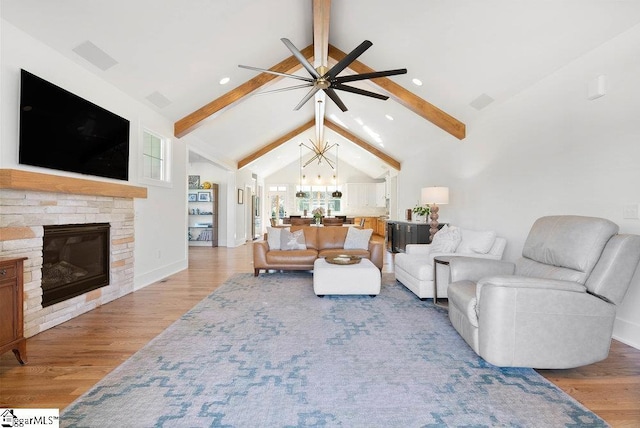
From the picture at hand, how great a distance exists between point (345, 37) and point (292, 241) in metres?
3.25

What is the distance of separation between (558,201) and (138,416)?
Answer: 160 inches

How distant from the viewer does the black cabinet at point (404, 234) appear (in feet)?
19.7

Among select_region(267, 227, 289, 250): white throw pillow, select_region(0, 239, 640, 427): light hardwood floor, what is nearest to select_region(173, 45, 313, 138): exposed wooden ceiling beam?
select_region(267, 227, 289, 250): white throw pillow

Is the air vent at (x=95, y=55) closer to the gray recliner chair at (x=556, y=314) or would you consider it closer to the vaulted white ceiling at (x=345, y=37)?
the vaulted white ceiling at (x=345, y=37)

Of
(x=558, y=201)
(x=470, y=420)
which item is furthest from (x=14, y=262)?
(x=558, y=201)

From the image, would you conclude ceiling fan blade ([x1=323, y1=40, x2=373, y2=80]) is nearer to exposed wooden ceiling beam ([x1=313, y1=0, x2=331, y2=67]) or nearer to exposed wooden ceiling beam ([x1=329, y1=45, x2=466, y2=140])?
exposed wooden ceiling beam ([x1=313, y1=0, x2=331, y2=67])

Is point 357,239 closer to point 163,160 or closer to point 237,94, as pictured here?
point 237,94

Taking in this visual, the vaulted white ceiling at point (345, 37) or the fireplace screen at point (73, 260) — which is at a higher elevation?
the vaulted white ceiling at point (345, 37)

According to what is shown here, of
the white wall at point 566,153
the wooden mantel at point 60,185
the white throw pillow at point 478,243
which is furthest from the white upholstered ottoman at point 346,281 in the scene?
the wooden mantel at point 60,185

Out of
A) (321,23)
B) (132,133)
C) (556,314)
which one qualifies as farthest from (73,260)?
(556,314)

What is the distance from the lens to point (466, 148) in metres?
5.50

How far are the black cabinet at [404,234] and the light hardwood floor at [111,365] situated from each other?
3.51m

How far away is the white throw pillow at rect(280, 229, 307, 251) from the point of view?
17.1 feet

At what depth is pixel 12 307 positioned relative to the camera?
6.86 feet
